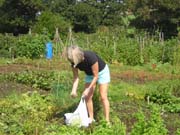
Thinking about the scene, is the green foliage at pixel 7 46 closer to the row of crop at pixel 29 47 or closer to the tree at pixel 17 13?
the row of crop at pixel 29 47

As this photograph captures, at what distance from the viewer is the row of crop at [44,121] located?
197 inches

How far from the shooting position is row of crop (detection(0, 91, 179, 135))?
5000 millimetres

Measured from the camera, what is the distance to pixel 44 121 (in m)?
7.82

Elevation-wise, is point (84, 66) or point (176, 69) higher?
point (84, 66)

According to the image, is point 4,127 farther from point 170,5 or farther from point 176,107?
point 170,5

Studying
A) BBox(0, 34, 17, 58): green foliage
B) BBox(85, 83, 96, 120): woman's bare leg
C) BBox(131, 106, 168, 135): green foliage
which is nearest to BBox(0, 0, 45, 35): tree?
BBox(0, 34, 17, 58): green foliage

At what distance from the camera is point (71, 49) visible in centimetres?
684

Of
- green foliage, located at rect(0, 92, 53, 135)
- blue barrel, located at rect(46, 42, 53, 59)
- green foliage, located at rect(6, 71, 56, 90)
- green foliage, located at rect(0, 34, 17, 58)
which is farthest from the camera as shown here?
green foliage, located at rect(0, 34, 17, 58)

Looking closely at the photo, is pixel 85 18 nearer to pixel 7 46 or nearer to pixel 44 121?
pixel 7 46

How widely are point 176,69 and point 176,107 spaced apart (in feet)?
27.6

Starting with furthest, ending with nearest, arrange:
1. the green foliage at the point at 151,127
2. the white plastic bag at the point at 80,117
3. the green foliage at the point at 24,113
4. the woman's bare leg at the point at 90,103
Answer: the woman's bare leg at the point at 90,103 < the white plastic bag at the point at 80,117 < the green foliage at the point at 24,113 < the green foliage at the point at 151,127

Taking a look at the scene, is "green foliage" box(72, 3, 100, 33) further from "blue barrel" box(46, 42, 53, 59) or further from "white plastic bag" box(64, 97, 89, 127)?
"white plastic bag" box(64, 97, 89, 127)

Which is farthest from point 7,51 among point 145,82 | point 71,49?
point 71,49

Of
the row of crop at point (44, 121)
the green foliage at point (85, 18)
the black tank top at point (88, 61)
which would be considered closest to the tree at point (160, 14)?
the green foliage at point (85, 18)
